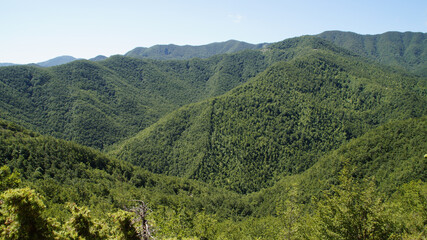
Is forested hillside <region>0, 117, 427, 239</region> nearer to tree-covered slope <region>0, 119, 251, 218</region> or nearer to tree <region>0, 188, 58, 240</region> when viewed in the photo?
tree <region>0, 188, 58, 240</region>

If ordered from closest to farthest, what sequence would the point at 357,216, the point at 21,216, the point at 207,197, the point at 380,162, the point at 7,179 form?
the point at 21,216
the point at 7,179
the point at 357,216
the point at 380,162
the point at 207,197

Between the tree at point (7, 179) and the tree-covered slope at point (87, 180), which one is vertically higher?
the tree at point (7, 179)

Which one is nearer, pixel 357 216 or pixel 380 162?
pixel 357 216

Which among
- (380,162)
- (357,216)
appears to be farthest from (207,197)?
(357,216)

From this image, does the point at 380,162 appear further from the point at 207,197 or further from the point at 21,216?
the point at 21,216

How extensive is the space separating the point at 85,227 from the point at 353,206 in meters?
21.3

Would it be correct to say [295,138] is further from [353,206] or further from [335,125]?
[353,206]

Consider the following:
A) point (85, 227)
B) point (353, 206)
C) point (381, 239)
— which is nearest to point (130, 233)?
point (85, 227)

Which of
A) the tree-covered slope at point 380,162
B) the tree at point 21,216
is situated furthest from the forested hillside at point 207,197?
the tree-covered slope at point 380,162

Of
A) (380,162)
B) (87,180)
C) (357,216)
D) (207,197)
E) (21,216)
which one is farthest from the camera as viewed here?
(207,197)

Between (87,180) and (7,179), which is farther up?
(7,179)

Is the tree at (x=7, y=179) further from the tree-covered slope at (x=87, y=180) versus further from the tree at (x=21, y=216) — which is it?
the tree-covered slope at (x=87, y=180)

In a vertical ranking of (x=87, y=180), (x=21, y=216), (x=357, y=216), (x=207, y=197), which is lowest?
(x=207, y=197)

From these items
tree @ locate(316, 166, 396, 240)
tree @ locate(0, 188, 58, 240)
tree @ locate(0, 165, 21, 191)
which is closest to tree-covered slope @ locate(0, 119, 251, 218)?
tree @ locate(0, 165, 21, 191)
